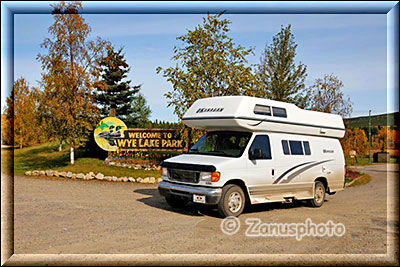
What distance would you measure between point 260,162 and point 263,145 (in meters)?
0.52

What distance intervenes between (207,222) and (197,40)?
12276mm

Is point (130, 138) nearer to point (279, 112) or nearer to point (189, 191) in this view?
point (279, 112)

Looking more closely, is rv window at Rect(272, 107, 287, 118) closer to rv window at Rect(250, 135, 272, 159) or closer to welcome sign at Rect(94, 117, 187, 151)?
rv window at Rect(250, 135, 272, 159)

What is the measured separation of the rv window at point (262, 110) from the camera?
10507 mm

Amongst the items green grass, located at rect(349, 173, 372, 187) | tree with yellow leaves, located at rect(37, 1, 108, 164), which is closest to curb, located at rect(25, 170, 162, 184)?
tree with yellow leaves, located at rect(37, 1, 108, 164)

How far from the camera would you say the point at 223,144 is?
10977mm

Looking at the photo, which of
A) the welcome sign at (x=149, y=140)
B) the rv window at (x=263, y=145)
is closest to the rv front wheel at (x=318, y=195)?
the rv window at (x=263, y=145)

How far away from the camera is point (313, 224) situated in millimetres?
9422

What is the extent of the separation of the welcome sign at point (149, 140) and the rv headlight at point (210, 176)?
12.4 m

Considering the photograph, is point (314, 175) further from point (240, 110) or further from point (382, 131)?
point (382, 131)

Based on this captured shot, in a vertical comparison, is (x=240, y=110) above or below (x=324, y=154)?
above

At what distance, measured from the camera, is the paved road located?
279 inches

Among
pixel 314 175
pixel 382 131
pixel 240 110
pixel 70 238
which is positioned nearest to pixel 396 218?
pixel 314 175

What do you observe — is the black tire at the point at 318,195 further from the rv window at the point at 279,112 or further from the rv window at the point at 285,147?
the rv window at the point at 279,112
